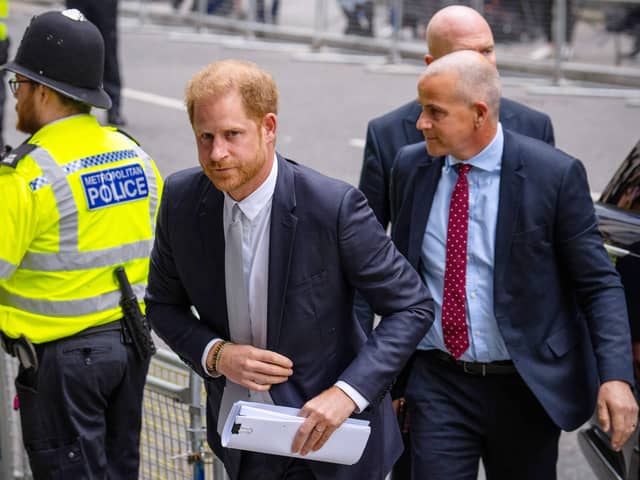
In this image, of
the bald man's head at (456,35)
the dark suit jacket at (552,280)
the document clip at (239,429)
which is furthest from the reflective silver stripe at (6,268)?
the bald man's head at (456,35)

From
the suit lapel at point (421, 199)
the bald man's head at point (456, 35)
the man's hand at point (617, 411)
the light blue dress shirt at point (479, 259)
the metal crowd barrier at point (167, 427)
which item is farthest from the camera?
the bald man's head at point (456, 35)

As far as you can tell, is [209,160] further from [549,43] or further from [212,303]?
[549,43]

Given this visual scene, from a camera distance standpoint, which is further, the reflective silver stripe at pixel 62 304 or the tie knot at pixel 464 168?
the reflective silver stripe at pixel 62 304

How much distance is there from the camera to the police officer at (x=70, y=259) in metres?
4.02

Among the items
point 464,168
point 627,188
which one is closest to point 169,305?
point 464,168

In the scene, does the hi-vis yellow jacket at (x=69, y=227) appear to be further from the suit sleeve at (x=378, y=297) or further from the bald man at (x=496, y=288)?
the suit sleeve at (x=378, y=297)

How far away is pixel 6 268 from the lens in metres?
3.92

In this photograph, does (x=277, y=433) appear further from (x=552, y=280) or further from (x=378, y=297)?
(x=552, y=280)

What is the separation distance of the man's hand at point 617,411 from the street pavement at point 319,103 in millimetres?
6337

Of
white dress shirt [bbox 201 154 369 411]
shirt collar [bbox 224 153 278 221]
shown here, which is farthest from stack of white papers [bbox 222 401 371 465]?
shirt collar [bbox 224 153 278 221]

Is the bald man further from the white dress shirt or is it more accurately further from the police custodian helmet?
the police custodian helmet

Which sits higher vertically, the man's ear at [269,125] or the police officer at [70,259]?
the man's ear at [269,125]

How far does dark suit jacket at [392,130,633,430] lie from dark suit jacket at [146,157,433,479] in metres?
0.61

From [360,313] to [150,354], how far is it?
0.80 m
